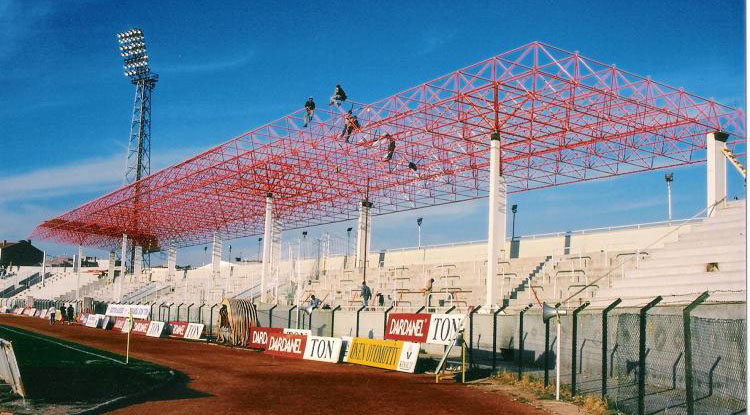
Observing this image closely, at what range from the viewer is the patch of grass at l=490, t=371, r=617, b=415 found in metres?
13.6

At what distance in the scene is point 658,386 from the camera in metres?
15.7

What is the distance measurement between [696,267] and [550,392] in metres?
7.83

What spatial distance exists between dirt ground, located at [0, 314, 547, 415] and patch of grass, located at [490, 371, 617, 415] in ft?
2.85

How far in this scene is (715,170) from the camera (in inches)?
1071

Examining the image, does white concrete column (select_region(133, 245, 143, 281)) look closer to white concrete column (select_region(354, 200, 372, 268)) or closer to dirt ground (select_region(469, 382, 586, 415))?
white concrete column (select_region(354, 200, 372, 268))

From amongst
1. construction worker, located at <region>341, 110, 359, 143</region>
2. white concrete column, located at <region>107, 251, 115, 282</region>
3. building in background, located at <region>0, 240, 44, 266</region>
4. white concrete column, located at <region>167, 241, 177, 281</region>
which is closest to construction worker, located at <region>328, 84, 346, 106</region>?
construction worker, located at <region>341, 110, 359, 143</region>

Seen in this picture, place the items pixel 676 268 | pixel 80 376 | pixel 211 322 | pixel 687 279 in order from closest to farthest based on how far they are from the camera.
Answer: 1. pixel 80 376
2. pixel 687 279
3. pixel 676 268
4. pixel 211 322

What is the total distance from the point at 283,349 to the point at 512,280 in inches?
420

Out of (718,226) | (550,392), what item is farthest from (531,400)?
(718,226)

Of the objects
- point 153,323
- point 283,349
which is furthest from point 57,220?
point 283,349

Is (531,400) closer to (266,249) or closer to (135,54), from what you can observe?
(266,249)

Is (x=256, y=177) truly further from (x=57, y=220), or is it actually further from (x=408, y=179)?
(x=57, y=220)

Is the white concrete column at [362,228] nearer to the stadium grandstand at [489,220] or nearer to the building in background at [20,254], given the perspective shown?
the stadium grandstand at [489,220]

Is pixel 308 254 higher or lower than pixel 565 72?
lower
